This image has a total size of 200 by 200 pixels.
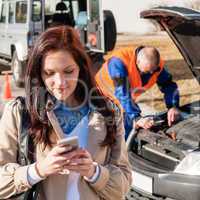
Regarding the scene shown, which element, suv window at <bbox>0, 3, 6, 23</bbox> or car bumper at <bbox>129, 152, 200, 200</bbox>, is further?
suv window at <bbox>0, 3, 6, 23</bbox>

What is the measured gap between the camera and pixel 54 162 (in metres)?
1.72

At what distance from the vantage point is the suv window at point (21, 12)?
11578mm

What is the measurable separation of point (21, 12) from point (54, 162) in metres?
10.5

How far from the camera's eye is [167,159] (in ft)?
12.3

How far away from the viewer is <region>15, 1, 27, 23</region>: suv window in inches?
456

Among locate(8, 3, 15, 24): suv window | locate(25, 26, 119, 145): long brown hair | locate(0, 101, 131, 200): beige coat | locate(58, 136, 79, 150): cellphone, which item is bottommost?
locate(0, 101, 131, 200): beige coat

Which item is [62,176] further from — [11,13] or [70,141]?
[11,13]

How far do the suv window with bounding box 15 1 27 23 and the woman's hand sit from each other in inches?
396

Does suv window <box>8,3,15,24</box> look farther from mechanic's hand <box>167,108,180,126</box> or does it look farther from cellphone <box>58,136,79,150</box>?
cellphone <box>58,136,79,150</box>

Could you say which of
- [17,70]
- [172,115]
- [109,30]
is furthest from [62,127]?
[17,70]

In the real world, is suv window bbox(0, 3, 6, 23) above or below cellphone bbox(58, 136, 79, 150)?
above

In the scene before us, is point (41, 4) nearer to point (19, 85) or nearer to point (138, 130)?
point (19, 85)

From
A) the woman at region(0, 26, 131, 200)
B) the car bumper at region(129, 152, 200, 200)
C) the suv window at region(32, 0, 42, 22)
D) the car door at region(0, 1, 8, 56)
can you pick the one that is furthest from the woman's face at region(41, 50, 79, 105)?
the car door at region(0, 1, 8, 56)

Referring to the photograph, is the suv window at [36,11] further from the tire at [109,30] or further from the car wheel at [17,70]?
the tire at [109,30]
